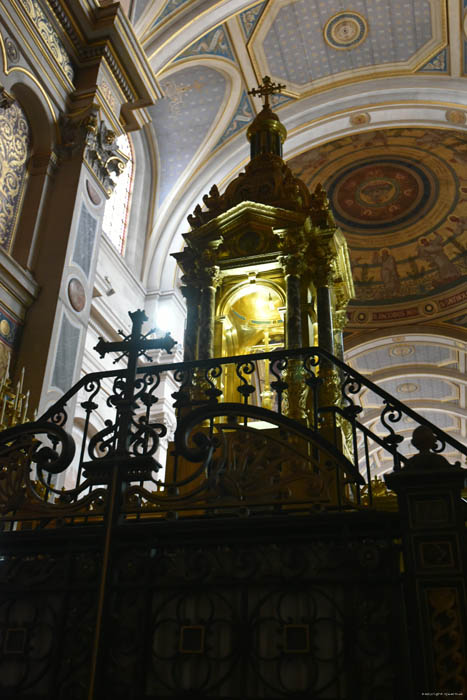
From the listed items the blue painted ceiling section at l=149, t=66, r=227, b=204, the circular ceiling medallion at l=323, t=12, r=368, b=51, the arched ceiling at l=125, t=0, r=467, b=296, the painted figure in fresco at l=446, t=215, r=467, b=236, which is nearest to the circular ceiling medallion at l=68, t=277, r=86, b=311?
the arched ceiling at l=125, t=0, r=467, b=296

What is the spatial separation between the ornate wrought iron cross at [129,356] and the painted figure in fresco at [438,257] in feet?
48.2

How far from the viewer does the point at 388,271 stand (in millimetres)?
18141

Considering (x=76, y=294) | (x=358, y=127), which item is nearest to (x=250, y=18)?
(x=358, y=127)

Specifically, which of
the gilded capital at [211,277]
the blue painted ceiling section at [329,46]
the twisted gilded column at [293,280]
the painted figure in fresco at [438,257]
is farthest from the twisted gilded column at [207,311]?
the painted figure in fresco at [438,257]

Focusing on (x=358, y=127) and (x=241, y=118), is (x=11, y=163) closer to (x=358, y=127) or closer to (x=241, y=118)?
(x=241, y=118)

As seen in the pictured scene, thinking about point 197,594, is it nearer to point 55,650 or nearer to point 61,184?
point 55,650

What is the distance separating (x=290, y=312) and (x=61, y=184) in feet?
11.4

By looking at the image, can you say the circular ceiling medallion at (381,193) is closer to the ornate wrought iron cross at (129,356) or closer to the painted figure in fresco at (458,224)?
the painted figure in fresco at (458,224)

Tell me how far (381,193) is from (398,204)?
21.7 inches

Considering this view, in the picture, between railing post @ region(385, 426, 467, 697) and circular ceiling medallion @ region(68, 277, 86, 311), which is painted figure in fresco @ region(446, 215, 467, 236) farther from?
railing post @ region(385, 426, 467, 697)

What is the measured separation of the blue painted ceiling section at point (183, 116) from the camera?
13.8 meters

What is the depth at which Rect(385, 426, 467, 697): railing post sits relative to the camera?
2676 mm

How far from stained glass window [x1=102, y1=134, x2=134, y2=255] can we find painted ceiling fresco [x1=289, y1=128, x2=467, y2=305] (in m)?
4.64

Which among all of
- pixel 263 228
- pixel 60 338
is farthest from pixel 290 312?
pixel 60 338
